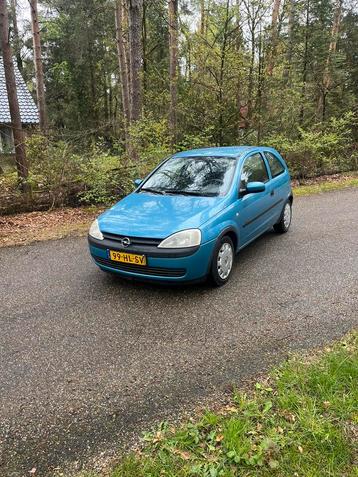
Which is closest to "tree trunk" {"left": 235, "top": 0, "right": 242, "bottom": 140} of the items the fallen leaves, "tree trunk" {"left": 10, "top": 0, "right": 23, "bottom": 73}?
the fallen leaves

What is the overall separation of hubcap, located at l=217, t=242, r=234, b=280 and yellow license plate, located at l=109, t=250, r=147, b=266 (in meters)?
0.94

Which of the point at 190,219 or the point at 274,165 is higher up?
the point at 274,165

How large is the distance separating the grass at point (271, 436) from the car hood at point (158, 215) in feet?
6.21

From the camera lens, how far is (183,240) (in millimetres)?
3852

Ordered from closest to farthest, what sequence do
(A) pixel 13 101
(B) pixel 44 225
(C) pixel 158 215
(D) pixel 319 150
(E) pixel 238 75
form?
(C) pixel 158 215, (B) pixel 44 225, (A) pixel 13 101, (E) pixel 238 75, (D) pixel 319 150

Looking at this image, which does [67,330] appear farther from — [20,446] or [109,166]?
[109,166]

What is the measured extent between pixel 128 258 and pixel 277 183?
316cm

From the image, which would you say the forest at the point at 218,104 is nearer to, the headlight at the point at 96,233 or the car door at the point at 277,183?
the car door at the point at 277,183

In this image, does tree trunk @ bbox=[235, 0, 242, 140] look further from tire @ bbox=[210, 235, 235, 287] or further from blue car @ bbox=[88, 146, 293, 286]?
tire @ bbox=[210, 235, 235, 287]

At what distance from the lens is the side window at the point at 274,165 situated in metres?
5.98

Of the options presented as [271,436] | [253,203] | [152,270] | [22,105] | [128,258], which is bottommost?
[271,436]

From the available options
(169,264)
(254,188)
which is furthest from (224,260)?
(254,188)

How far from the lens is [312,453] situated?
84.0 inches

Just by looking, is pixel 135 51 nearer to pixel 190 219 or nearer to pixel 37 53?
pixel 37 53
